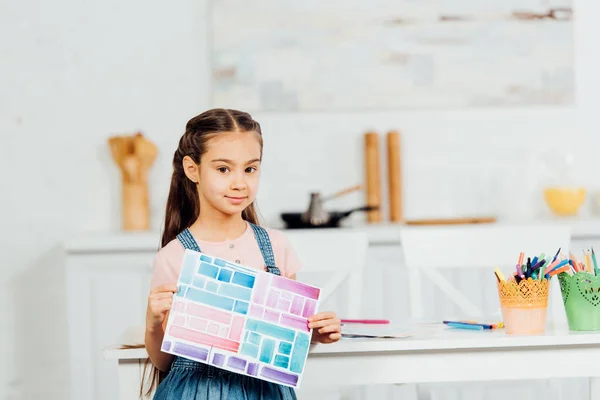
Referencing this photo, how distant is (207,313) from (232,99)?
201cm

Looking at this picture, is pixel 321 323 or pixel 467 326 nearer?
pixel 321 323

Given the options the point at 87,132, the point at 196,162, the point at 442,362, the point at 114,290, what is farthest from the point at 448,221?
the point at 196,162

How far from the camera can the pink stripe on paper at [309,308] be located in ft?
4.78

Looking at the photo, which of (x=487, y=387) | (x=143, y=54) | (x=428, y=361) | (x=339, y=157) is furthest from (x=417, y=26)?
(x=428, y=361)

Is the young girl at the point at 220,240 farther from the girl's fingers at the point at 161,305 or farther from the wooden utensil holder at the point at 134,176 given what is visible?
the wooden utensil holder at the point at 134,176

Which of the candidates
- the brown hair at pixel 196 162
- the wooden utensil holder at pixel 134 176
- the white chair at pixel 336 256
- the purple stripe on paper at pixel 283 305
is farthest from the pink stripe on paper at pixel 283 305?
the wooden utensil holder at pixel 134 176

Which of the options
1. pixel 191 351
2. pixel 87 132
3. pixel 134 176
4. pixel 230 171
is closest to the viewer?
pixel 191 351

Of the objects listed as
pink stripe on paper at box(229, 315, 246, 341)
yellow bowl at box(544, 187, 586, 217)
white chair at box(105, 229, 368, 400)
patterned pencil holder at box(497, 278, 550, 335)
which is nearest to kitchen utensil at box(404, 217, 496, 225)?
yellow bowl at box(544, 187, 586, 217)

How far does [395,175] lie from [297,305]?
190cm

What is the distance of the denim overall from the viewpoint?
1.49 m

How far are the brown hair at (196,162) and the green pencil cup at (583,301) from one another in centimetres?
60

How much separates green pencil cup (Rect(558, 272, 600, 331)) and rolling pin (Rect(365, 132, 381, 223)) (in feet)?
5.43

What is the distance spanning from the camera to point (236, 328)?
1438mm

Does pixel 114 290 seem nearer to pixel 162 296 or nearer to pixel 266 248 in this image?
pixel 266 248
